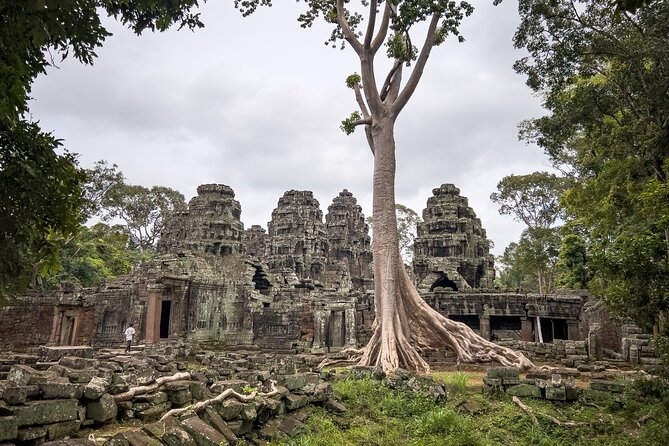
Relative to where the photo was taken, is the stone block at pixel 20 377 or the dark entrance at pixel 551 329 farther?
the dark entrance at pixel 551 329

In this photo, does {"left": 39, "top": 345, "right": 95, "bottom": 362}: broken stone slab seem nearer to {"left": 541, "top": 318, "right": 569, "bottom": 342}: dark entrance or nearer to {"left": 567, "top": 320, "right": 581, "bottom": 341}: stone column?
{"left": 567, "top": 320, "right": 581, "bottom": 341}: stone column

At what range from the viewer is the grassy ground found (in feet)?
19.6

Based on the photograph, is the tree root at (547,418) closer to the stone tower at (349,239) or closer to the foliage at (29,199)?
the foliage at (29,199)

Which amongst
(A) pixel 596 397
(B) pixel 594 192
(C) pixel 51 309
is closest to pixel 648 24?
(B) pixel 594 192

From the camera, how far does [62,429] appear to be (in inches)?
165

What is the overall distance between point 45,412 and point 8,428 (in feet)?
1.18

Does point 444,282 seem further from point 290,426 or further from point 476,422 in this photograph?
point 290,426

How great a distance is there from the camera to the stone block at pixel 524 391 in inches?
310

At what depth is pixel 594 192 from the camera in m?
15.4

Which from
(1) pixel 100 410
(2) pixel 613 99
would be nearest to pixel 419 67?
(2) pixel 613 99

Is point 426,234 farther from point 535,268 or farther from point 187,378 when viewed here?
point 187,378

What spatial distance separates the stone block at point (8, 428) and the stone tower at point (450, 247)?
22.8m

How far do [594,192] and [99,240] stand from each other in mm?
27174

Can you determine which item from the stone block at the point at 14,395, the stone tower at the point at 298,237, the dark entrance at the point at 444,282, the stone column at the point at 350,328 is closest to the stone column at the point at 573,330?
the dark entrance at the point at 444,282
